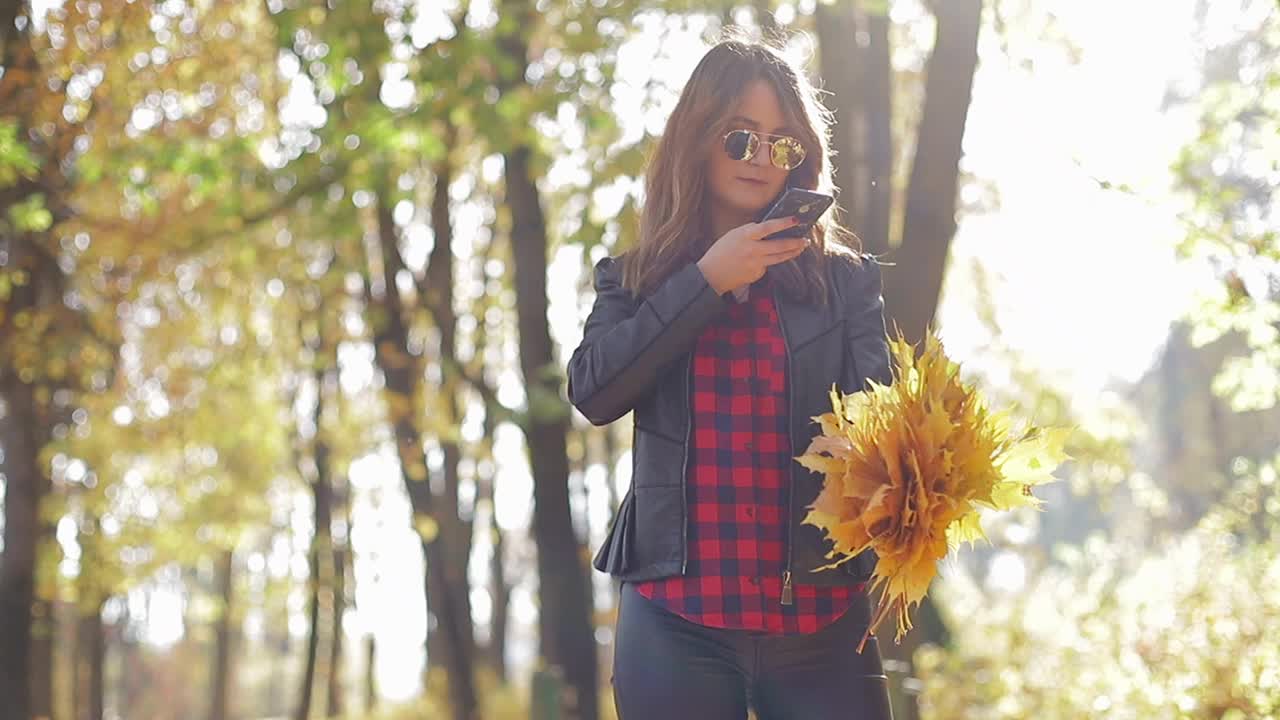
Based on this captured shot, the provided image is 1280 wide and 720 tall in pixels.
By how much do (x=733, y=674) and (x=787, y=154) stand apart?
1.11m

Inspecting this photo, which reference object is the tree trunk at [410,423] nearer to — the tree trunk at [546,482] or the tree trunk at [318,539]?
the tree trunk at [546,482]

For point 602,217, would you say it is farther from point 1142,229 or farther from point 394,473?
point 394,473

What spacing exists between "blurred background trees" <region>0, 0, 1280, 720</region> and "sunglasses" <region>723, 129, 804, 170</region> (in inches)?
26.1

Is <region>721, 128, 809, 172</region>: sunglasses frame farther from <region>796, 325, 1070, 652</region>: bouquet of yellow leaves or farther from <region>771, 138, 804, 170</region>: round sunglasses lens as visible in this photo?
<region>796, 325, 1070, 652</region>: bouquet of yellow leaves

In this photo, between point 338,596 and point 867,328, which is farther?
point 338,596

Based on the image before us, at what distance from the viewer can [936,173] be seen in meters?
6.66

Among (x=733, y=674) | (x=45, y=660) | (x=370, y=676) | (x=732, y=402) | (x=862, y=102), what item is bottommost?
(x=370, y=676)

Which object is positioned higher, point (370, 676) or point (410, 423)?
point (410, 423)

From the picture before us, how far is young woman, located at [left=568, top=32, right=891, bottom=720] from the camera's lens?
121 inches

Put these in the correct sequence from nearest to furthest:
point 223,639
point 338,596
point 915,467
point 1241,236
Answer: point 915,467, point 1241,236, point 338,596, point 223,639

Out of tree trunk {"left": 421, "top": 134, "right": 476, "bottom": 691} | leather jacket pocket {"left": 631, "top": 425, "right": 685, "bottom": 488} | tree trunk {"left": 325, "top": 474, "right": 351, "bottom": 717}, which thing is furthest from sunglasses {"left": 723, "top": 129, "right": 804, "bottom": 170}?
tree trunk {"left": 325, "top": 474, "right": 351, "bottom": 717}

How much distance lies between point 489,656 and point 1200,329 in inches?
821

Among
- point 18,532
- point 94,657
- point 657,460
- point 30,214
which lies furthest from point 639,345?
point 94,657

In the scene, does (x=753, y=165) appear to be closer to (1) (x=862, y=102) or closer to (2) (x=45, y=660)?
(1) (x=862, y=102)
